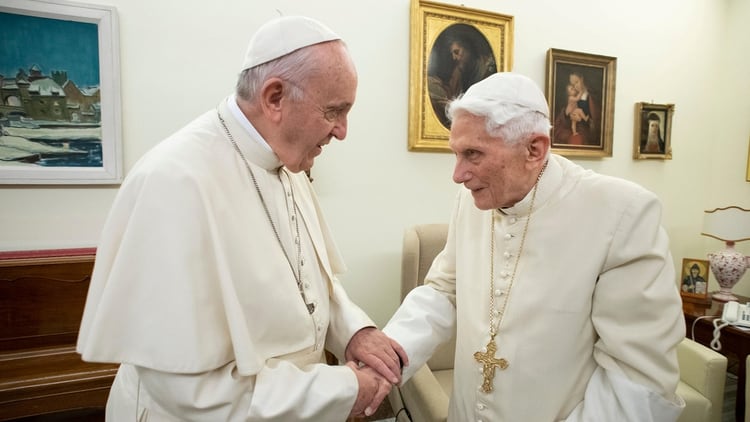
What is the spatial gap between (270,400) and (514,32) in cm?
320

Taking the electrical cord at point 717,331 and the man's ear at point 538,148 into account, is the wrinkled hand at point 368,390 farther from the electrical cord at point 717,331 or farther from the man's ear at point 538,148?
the electrical cord at point 717,331

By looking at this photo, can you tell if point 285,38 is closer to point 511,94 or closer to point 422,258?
point 511,94

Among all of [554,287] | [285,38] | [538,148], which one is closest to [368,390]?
[554,287]

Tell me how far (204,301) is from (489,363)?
947 mm

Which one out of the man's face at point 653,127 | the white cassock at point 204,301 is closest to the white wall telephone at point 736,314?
the man's face at point 653,127

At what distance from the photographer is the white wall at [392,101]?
232cm

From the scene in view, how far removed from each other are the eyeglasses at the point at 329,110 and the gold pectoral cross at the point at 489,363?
926 millimetres

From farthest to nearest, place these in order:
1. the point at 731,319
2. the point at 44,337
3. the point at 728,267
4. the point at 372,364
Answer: the point at 728,267 → the point at 731,319 → the point at 44,337 → the point at 372,364

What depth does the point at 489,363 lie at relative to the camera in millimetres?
1378

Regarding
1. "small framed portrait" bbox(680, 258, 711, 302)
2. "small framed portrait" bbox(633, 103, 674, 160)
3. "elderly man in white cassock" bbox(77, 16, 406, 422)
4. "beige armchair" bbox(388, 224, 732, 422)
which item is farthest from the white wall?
"elderly man in white cassock" bbox(77, 16, 406, 422)

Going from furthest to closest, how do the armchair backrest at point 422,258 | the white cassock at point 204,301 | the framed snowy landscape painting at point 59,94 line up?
the armchair backrest at point 422,258, the framed snowy landscape painting at point 59,94, the white cassock at point 204,301

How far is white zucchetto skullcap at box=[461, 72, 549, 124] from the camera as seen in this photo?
1251mm

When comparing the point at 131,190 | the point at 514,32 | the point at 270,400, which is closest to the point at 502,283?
the point at 270,400

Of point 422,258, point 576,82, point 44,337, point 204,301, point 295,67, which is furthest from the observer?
point 576,82
